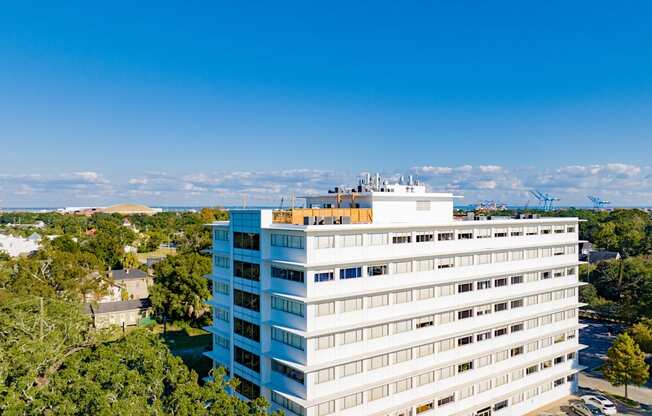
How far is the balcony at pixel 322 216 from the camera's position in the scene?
111ft

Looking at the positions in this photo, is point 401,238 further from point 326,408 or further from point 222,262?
point 222,262

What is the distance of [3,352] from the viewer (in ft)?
100

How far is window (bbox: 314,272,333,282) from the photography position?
→ 102 ft

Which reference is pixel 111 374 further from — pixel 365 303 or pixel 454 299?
pixel 454 299

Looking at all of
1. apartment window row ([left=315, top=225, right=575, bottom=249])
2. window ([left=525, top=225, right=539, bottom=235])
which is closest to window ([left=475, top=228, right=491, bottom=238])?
apartment window row ([left=315, top=225, right=575, bottom=249])

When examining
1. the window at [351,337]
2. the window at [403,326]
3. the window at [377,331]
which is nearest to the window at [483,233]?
the window at [403,326]

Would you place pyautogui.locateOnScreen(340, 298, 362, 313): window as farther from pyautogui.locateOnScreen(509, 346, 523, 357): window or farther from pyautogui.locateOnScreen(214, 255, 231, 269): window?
pyautogui.locateOnScreen(509, 346, 523, 357): window

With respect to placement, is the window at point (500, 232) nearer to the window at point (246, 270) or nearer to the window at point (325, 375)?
the window at point (325, 375)

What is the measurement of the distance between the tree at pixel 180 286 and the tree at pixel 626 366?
154ft

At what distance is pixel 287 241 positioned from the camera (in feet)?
107

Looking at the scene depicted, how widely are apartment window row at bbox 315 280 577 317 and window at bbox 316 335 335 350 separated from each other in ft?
5.23

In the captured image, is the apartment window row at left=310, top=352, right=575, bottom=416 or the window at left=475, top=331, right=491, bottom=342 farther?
the window at left=475, top=331, right=491, bottom=342

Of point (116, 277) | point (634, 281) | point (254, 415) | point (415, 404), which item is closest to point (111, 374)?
point (254, 415)

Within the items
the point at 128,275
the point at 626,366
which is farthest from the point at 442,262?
the point at 128,275
